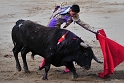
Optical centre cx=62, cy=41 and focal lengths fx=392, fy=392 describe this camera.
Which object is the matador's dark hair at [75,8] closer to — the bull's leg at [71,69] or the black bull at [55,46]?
the black bull at [55,46]

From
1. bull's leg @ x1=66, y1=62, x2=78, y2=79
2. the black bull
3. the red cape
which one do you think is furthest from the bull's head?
the red cape

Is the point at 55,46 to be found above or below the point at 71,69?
above

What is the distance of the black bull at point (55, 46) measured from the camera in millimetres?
6922

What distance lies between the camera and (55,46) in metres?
7.02

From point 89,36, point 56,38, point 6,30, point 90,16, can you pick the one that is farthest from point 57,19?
point 90,16

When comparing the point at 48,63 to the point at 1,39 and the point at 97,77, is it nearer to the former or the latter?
the point at 97,77

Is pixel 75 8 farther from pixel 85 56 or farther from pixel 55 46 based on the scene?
pixel 85 56

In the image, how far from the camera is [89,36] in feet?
37.1

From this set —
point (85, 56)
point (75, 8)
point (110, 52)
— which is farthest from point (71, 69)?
point (75, 8)

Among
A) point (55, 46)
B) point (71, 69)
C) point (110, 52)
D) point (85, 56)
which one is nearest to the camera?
point (85, 56)

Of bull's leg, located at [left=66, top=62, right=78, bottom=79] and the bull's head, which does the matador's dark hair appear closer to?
the bull's head

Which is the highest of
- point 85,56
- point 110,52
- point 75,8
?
point 75,8

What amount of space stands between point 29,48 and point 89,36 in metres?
3.99

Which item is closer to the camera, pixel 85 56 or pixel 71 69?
pixel 85 56
